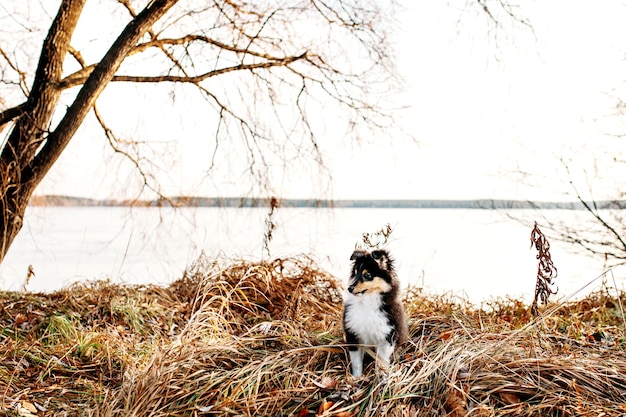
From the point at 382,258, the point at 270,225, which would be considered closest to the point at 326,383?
the point at 382,258

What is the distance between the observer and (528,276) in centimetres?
785

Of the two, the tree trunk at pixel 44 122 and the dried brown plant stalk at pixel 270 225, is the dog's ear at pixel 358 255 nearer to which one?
the dried brown plant stalk at pixel 270 225

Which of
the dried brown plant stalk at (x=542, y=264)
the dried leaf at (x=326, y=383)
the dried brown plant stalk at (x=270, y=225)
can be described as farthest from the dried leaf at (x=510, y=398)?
the dried brown plant stalk at (x=270, y=225)

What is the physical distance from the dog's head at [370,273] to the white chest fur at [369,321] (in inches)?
2.5

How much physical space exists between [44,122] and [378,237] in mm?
4060

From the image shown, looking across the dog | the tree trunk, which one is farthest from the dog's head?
the tree trunk

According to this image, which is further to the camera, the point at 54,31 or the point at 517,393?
the point at 54,31

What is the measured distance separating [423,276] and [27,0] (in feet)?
18.6

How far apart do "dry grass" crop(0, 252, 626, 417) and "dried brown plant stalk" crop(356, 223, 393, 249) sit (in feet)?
2.03

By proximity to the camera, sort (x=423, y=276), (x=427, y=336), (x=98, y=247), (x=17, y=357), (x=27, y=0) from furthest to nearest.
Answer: (x=98, y=247) → (x=27, y=0) → (x=423, y=276) → (x=17, y=357) → (x=427, y=336)

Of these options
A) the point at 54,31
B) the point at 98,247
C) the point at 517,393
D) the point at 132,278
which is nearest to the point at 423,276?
the point at 517,393

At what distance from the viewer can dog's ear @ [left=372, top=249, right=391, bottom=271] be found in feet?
11.0

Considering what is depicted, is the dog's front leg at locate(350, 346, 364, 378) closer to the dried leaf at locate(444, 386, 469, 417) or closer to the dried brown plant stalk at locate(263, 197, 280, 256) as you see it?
the dried leaf at locate(444, 386, 469, 417)

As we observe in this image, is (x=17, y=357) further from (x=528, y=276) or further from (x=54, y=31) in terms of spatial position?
(x=528, y=276)
